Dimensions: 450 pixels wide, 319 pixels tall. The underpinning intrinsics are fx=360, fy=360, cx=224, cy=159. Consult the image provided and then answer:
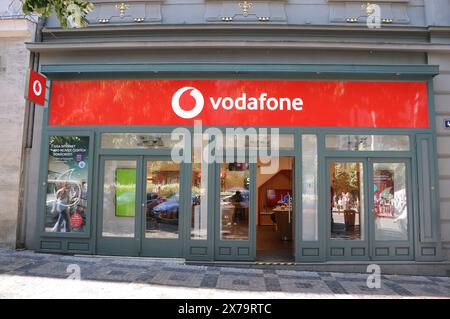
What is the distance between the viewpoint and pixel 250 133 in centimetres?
830

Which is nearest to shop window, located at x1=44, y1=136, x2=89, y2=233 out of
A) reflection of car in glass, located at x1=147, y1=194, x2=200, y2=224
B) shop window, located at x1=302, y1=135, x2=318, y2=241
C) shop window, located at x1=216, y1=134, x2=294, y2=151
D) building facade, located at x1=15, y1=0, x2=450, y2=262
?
building facade, located at x1=15, y1=0, x2=450, y2=262

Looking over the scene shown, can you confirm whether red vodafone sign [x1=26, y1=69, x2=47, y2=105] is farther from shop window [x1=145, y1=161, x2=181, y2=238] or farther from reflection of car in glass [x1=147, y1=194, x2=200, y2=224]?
reflection of car in glass [x1=147, y1=194, x2=200, y2=224]

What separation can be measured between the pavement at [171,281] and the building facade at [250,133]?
56cm

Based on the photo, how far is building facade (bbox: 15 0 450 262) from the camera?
8.16 m

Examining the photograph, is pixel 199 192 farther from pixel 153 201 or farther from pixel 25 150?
pixel 25 150

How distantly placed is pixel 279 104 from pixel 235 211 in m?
2.68

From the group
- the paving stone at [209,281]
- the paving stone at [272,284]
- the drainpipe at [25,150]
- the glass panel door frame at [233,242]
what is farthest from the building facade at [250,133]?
the paving stone at [272,284]

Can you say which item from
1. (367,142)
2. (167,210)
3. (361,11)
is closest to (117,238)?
(167,210)

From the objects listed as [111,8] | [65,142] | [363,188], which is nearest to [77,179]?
[65,142]

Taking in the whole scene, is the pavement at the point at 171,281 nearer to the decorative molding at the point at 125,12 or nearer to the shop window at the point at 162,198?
the shop window at the point at 162,198

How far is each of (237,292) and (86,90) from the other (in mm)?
5901

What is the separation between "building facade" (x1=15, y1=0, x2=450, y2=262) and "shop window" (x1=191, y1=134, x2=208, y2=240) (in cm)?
2

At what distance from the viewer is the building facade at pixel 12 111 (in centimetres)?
877
